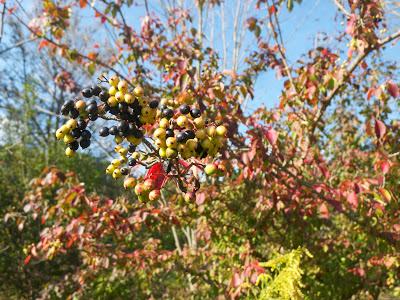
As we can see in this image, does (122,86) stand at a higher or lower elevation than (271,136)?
lower

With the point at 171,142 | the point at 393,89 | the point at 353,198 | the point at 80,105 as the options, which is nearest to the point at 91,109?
the point at 80,105

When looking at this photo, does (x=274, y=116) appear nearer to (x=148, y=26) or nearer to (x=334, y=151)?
(x=148, y=26)

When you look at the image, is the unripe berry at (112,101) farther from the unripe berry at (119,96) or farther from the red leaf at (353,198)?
the red leaf at (353,198)

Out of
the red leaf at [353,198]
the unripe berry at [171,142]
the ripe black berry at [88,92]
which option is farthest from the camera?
the red leaf at [353,198]

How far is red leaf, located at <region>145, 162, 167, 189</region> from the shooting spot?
3.66ft

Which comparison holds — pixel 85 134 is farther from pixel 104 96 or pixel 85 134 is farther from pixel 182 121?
pixel 182 121

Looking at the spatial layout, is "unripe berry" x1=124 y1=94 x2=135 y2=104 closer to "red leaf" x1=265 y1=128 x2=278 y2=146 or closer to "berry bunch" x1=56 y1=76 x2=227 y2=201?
"berry bunch" x1=56 y1=76 x2=227 y2=201

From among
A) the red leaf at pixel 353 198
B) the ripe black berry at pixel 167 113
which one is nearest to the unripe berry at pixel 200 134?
the ripe black berry at pixel 167 113

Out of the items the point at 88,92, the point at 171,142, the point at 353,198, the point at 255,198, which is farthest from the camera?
the point at 255,198

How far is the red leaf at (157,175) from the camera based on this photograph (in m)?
1.12

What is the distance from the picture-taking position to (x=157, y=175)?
113cm

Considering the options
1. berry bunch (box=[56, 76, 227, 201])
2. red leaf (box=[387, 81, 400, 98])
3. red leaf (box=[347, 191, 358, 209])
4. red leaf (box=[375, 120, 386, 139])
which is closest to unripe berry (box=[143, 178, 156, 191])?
berry bunch (box=[56, 76, 227, 201])

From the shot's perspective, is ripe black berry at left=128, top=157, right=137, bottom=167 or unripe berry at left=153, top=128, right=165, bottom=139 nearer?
unripe berry at left=153, top=128, right=165, bottom=139

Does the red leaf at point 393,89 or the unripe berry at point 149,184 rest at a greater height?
the red leaf at point 393,89
